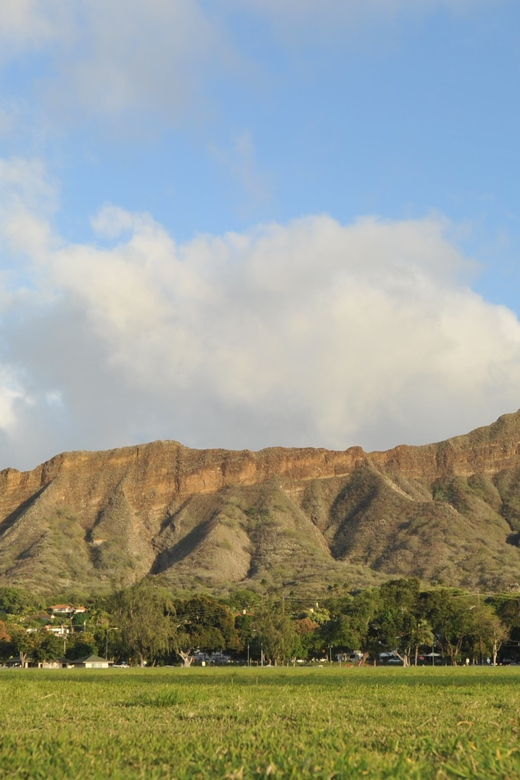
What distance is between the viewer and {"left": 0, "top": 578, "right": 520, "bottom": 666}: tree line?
108m

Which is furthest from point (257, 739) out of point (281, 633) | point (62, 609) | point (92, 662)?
point (62, 609)

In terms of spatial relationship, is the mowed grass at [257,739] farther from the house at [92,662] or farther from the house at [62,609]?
the house at [62,609]

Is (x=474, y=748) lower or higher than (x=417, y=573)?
lower

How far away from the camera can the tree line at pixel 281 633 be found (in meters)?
108

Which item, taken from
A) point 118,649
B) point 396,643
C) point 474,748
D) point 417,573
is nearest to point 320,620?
point 396,643

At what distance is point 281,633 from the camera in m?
110

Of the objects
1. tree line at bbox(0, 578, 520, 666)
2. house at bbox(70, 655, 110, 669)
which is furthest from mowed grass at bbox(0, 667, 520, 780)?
tree line at bbox(0, 578, 520, 666)

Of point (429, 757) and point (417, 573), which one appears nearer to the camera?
point (429, 757)

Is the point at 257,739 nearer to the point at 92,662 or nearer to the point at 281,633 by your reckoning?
the point at 92,662

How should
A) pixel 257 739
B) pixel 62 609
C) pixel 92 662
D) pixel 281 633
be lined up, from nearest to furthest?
pixel 257 739 < pixel 92 662 < pixel 281 633 < pixel 62 609

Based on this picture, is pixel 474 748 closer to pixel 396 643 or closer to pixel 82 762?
pixel 82 762

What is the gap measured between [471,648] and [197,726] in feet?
353

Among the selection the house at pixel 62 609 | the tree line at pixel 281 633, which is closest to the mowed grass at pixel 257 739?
the tree line at pixel 281 633

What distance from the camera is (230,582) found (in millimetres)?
199750
